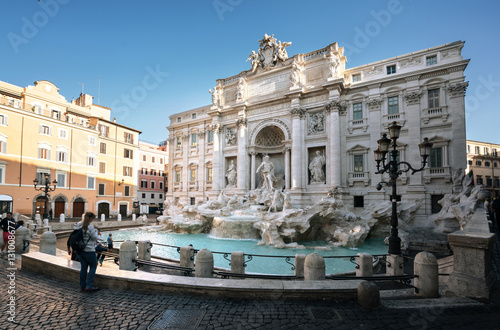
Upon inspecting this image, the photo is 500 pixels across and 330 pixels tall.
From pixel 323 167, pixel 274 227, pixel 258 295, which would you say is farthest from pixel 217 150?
pixel 258 295

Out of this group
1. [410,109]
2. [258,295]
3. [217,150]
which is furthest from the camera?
[217,150]

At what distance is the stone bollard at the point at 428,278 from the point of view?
16.1ft

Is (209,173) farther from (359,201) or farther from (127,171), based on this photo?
(359,201)

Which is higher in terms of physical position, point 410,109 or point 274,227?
point 410,109

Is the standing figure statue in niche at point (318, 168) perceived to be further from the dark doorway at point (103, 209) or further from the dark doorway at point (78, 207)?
the dark doorway at point (78, 207)

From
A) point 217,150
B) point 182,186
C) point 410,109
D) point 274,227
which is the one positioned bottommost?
point 274,227

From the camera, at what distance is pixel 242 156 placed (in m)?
25.6

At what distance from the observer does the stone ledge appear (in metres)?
4.79

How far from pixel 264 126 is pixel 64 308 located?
2213 centimetres

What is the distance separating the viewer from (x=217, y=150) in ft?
91.6

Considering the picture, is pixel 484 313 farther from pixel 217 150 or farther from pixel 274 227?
pixel 217 150

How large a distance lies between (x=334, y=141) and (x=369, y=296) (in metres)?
17.8

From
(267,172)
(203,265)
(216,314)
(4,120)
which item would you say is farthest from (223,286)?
(4,120)

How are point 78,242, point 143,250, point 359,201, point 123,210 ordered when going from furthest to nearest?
point 123,210
point 359,201
point 143,250
point 78,242
